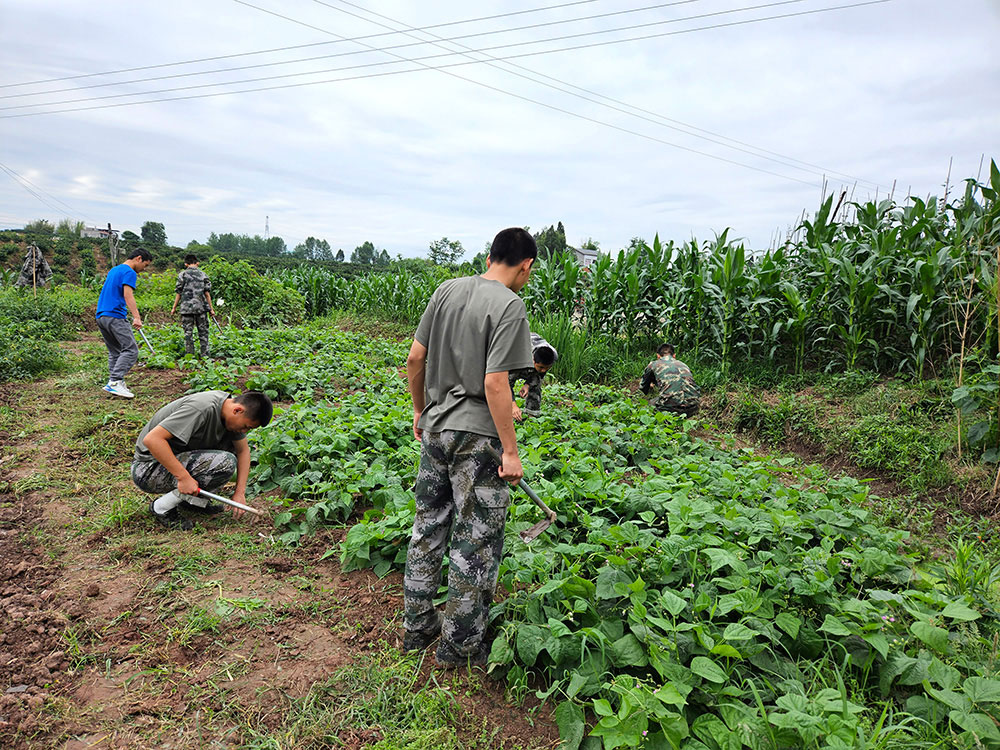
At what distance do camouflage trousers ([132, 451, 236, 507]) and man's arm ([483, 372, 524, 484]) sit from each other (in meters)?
2.41

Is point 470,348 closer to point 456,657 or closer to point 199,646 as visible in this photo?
point 456,657

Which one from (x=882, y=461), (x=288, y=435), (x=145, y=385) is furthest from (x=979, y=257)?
(x=145, y=385)

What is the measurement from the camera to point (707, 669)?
7.30ft

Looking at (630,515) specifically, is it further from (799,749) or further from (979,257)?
(979,257)

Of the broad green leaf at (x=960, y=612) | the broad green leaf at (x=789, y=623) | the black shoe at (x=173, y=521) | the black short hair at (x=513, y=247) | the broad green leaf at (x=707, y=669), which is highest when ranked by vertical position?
the black short hair at (x=513, y=247)

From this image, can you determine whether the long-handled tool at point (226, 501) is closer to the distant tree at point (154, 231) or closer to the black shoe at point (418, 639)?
the black shoe at point (418, 639)

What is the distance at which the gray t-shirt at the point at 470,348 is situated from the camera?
7.88 ft

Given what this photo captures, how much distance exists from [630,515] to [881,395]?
4.66 metres

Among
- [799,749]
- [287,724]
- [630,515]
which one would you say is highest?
[630,515]

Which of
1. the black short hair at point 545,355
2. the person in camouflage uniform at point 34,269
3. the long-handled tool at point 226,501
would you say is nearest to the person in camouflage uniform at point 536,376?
the black short hair at point 545,355

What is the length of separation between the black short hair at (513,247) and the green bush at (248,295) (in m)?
13.8

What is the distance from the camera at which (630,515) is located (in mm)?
3551

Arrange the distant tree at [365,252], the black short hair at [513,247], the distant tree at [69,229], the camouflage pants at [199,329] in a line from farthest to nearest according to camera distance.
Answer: the distant tree at [365,252], the distant tree at [69,229], the camouflage pants at [199,329], the black short hair at [513,247]

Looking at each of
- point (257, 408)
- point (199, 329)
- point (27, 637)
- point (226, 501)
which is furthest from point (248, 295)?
point (27, 637)
